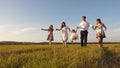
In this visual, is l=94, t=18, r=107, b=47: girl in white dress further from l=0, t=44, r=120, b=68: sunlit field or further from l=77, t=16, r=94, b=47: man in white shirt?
l=0, t=44, r=120, b=68: sunlit field

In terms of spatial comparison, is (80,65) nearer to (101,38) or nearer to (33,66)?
(33,66)

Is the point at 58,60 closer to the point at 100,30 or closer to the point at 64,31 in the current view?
the point at 100,30

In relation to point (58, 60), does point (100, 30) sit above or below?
above

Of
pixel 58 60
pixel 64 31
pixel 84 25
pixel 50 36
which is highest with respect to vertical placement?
pixel 84 25

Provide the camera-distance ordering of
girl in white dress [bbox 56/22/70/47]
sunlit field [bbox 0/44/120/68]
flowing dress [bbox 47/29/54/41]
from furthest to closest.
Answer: flowing dress [bbox 47/29/54/41] → girl in white dress [bbox 56/22/70/47] → sunlit field [bbox 0/44/120/68]

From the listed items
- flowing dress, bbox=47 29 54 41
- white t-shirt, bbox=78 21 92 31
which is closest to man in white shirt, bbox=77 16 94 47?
white t-shirt, bbox=78 21 92 31

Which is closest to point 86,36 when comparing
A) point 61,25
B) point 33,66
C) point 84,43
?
point 84,43

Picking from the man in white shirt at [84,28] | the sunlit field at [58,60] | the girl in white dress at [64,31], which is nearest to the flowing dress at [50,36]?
the girl in white dress at [64,31]

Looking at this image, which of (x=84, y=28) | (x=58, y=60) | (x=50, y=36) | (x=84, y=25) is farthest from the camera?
(x=50, y=36)

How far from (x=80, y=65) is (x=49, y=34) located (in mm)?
18557

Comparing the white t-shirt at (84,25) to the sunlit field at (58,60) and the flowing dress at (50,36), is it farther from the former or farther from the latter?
the sunlit field at (58,60)

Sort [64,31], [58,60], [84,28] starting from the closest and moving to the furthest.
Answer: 1. [58,60]
2. [84,28]
3. [64,31]

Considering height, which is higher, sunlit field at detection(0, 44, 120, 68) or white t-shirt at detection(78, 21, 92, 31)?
white t-shirt at detection(78, 21, 92, 31)

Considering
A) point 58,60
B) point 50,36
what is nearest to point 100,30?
Answer: point 50,36
